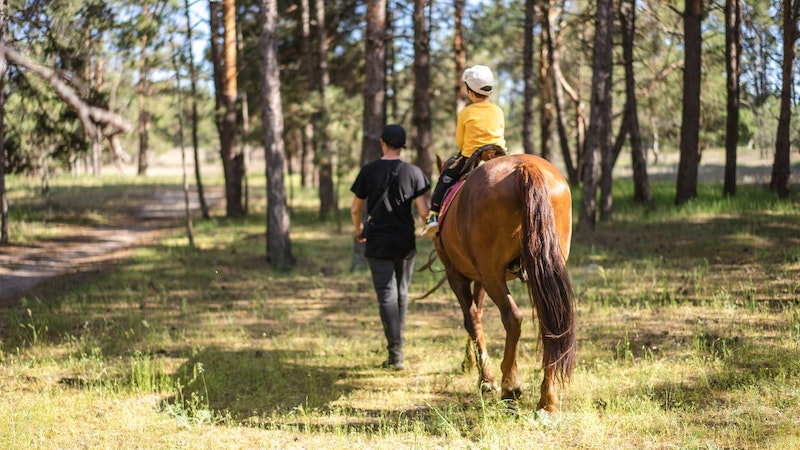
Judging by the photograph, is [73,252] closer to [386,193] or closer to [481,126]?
[386,193]

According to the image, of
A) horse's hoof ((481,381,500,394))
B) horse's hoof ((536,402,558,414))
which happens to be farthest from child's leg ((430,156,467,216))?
horse's hoof ((536,402,558,414))

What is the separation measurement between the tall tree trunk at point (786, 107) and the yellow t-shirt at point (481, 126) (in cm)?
897

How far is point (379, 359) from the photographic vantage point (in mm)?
7812

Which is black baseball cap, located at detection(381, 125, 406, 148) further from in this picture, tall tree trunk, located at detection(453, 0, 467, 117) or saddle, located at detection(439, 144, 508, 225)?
tall tree trunk, located at detection(453, 0, 467, 117)

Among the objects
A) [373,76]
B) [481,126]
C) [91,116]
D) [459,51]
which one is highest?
[459,51]

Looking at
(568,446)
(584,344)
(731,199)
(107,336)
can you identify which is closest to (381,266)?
(584,344)

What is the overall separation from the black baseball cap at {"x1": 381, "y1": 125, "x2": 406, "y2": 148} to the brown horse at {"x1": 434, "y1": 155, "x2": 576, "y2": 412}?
113cm

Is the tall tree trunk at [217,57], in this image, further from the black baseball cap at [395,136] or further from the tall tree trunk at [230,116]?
the black baseball cap at [395,136]

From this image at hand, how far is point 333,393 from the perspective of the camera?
6734mm

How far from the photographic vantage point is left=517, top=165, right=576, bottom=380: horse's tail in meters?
5.19

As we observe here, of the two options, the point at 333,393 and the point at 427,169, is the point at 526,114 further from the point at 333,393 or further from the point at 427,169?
the point at 333,393

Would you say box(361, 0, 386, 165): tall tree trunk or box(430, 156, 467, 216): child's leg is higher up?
box(361, 0, 386, 165): tall tree trunk

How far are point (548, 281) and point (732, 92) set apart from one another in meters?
14.7

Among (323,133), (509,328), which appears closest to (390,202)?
(509,328)
